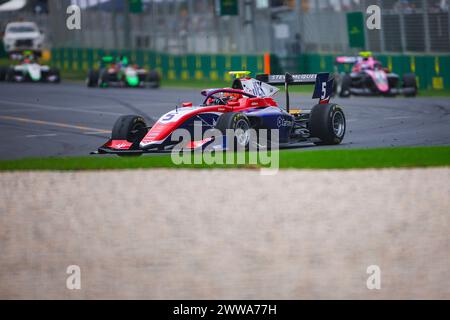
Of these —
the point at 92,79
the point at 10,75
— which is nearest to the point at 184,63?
A: the point at 92,79

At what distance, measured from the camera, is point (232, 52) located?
1553 inches

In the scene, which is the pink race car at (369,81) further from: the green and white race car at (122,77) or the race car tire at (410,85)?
the green and white race car at (122,77)

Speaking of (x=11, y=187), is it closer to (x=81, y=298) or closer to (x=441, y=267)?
(x=81, y=298)

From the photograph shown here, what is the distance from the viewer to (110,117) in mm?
22750

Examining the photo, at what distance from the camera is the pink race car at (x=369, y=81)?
1073 inches

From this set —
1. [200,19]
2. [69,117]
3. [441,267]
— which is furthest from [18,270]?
[200,19]

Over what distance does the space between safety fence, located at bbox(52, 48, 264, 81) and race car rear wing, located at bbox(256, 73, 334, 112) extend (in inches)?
723

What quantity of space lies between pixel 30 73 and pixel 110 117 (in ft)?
55.9

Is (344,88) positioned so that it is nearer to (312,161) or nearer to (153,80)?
(153,80)

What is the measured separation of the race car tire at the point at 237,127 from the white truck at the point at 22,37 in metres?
40.2

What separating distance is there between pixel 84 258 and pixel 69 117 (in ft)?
45.2
